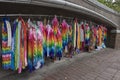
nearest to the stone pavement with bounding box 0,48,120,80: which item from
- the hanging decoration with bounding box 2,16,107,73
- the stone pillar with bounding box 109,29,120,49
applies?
the hanging decoration with bounding box 2,16,107,73

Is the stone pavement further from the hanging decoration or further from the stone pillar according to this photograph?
the stone pillar

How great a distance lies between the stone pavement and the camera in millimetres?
3424

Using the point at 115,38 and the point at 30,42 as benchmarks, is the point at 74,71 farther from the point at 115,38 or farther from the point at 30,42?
the point at 115,38

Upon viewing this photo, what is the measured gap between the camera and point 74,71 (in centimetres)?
393

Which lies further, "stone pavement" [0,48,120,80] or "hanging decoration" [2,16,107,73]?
"stone pavement" [0,48,120,80]

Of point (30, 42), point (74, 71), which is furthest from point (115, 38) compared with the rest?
point (30, 42)

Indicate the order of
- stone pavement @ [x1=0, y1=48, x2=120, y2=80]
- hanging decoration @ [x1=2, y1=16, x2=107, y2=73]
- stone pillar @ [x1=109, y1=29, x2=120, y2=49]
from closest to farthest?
hanging decoration @ [x1=2, y1=16, x2=107, y2=73], stone pavement @ [x1=0, y1=48, x2=120, y2=80], stone pillar @ [x1=109, y1=29, x2=120, y2=49]

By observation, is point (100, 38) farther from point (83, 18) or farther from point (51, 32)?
point (51, 32)

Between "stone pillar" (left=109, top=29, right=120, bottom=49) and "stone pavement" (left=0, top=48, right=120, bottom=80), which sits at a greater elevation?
"stone pillar" (left=109, top=29, right=120, bottom=49)

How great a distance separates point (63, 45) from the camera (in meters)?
4.00

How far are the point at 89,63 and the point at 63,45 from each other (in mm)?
1062

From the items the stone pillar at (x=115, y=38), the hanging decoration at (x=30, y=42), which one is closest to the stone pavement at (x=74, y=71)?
the hanging decoration at (x=30, y=42)

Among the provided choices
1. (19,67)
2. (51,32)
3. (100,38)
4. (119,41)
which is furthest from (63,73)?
(119,41)

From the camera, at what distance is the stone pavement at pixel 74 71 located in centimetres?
342
